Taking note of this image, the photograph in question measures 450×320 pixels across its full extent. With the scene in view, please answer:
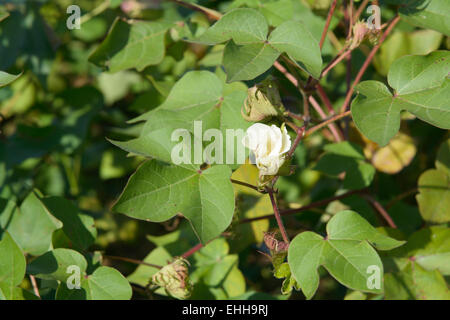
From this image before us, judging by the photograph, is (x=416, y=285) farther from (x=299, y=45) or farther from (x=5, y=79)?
(x=5, y=79)

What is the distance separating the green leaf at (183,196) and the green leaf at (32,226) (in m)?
0.35

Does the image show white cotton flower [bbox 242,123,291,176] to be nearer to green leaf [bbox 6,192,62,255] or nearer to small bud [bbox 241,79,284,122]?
small bud [bbox 241,79,284,122]

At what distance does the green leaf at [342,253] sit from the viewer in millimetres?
918

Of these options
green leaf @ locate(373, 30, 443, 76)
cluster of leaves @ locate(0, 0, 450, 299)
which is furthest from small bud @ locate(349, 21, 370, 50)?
green leaf @ locate(373, 30, 443, 76)

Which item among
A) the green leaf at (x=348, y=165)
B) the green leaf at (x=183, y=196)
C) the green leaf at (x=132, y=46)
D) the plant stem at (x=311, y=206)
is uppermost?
the green leaf at (x=132, y=46)

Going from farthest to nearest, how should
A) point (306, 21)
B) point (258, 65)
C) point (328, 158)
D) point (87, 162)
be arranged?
1. point (87, 162)
2. point (306, 21)
3. point (328, 158)
4. point (258, 65)

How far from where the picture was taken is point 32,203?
1256 millimetres

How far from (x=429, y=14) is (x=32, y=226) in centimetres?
108

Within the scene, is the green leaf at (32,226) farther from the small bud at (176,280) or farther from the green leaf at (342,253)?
the green leaf at (342,253)

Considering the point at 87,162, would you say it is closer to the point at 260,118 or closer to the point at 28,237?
the point at 28,237

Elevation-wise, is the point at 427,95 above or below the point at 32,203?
above

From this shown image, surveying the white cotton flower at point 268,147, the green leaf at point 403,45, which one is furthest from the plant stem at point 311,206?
the green leaf at point 403,45
